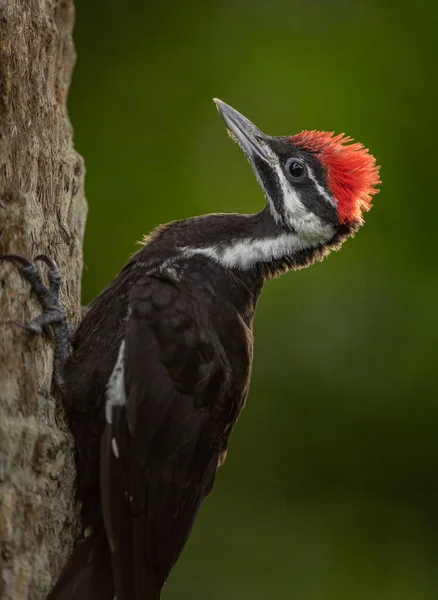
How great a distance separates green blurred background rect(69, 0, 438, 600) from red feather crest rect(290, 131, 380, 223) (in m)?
1.18

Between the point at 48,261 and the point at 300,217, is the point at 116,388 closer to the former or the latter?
the point at 48,261

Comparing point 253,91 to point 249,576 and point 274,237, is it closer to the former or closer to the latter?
point 274,237

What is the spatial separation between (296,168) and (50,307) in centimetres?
135

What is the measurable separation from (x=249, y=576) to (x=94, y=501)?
238 cm

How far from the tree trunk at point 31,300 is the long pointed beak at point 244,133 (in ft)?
2.45

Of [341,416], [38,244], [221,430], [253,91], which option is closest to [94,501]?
[221,430]

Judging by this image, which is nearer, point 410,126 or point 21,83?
point 21,83

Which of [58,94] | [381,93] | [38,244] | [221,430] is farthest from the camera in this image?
[381,93]

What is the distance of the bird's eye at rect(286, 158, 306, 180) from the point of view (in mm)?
4121

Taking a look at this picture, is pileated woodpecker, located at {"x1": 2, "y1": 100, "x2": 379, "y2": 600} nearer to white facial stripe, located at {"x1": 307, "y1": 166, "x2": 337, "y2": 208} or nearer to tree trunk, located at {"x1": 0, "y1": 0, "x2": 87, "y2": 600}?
tree trunk, located at {"x1": 0, "y1": 0, "x2": 87, "y2": 600}

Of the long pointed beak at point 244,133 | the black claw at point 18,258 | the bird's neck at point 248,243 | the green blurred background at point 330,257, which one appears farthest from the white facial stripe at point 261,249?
the green blurred background at point 330,257

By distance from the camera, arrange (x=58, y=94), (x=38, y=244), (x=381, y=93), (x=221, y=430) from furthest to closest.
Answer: (x=381, y=93)
(x=58, y=94)
(x=221, y=430)
(x=38, y=244)

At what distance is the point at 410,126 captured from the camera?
527 cm

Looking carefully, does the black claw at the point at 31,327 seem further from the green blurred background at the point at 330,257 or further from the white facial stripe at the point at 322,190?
the green blurred background at the point at 330,257
